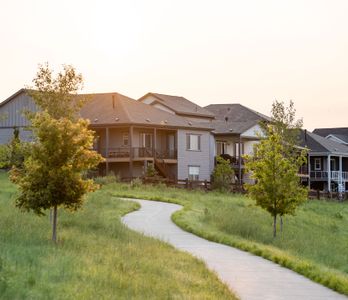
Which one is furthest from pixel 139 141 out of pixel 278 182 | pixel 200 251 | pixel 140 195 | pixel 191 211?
pixel 200 251

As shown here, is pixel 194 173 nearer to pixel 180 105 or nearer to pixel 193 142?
pixel 193 142

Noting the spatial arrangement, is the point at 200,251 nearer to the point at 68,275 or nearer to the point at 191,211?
the point at 68,275

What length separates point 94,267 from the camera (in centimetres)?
1232

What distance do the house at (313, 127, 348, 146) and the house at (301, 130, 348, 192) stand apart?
389 inches

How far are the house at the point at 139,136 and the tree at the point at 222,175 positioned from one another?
6.91 ft

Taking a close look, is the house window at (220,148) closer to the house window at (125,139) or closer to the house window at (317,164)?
the house window at (125,139)

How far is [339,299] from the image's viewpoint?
1171 centimetres

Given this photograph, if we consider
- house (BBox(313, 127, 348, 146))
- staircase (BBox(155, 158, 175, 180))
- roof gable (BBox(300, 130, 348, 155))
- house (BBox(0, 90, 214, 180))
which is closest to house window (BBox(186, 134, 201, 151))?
house (BBox(0, 90, 214, 180))

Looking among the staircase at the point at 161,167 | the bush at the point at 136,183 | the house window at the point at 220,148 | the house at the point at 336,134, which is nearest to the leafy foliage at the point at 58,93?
the bush at the point at 136,183

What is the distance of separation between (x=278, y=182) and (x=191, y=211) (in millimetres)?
6518

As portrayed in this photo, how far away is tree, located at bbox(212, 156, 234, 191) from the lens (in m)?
50.8

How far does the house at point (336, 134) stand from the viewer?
91.1 metres

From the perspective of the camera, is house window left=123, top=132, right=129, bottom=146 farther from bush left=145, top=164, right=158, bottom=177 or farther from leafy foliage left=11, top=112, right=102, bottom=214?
leafy foliage left=11, top=112, right=102, bottom=214

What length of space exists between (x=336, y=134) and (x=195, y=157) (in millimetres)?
41888
